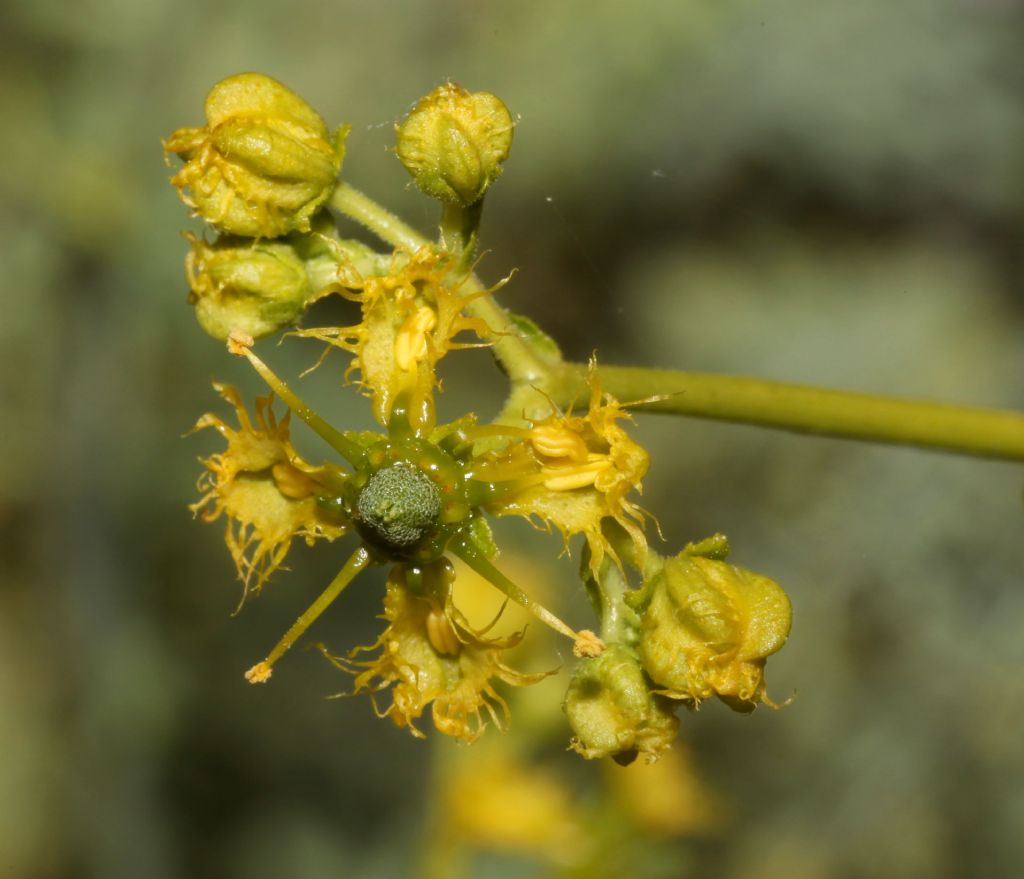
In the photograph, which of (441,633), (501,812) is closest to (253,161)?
(441,633)

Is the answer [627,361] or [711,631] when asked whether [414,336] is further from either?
[627,361]

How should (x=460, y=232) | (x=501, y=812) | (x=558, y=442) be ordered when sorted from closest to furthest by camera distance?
(x=558, y=442) < (x=460, y=232) < (x=501, y=812)

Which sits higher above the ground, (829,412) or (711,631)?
(829,412)

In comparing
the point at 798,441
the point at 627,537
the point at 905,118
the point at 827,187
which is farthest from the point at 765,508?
the point at 627,537

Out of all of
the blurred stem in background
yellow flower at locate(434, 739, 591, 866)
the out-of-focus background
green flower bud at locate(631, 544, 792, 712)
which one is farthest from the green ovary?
the out-of-focus background

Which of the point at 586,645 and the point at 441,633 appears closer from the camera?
the point at 586,645

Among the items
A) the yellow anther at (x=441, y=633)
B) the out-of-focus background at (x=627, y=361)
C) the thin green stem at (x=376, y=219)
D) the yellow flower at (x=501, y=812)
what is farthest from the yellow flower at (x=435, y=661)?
the out-of-focus background at (x=627, y=361)

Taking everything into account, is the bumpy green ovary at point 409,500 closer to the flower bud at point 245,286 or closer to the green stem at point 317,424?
the green stem at point 317,424

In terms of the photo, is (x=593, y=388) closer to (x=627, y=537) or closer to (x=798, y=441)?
(x=627, y=537)
